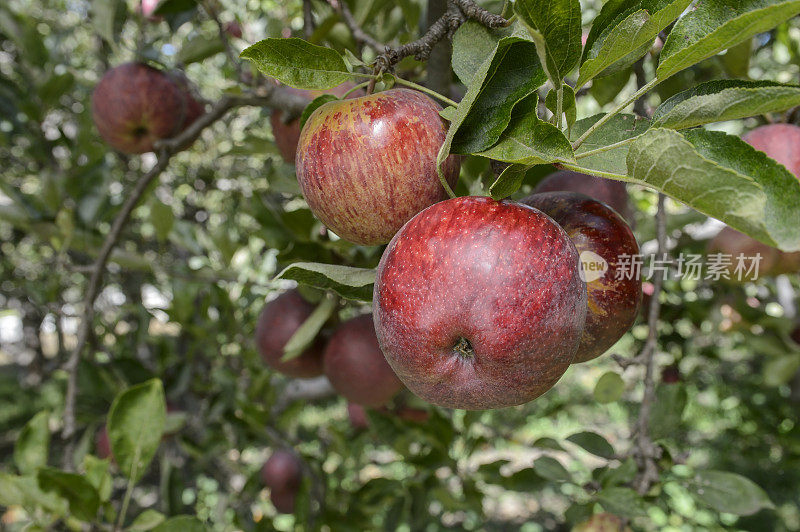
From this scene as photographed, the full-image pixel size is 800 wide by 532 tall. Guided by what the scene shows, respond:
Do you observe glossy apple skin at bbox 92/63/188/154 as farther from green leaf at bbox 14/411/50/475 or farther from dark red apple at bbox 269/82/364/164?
green leaf at bbox 14/411/50/475

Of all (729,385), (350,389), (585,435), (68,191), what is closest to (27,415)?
(68,191)

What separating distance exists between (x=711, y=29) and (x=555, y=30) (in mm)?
181

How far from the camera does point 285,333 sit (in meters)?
1.45

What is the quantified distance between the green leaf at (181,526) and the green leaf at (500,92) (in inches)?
32.4

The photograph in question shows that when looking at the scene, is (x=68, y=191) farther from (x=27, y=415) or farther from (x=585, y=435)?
(x=27, y=415)

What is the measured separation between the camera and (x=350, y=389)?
4.37ft

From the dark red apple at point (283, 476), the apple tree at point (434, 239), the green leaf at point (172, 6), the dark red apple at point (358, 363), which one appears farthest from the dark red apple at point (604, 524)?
the green leaf at point (172, 6)

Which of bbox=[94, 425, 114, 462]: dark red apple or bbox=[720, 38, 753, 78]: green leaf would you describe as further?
bbox=[94, 425, 114, 462]: dark red apple

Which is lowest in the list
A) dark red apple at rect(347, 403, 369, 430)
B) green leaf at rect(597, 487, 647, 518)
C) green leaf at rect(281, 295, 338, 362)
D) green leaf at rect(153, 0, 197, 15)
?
dark red apple at rect(347, 403, 369, 430)

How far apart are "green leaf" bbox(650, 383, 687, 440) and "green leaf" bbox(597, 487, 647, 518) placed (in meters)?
0.27

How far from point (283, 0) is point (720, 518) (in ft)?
10.5

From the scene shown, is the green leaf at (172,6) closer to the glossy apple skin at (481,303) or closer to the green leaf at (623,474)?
the glossy apple skin at (481,303)

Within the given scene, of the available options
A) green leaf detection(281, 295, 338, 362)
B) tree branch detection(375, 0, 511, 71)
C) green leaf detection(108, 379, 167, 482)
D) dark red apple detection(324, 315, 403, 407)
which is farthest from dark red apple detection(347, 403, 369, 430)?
tree branch detection(375, 0, 511, 71)

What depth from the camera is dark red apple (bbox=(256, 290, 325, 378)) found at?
1.46 m
